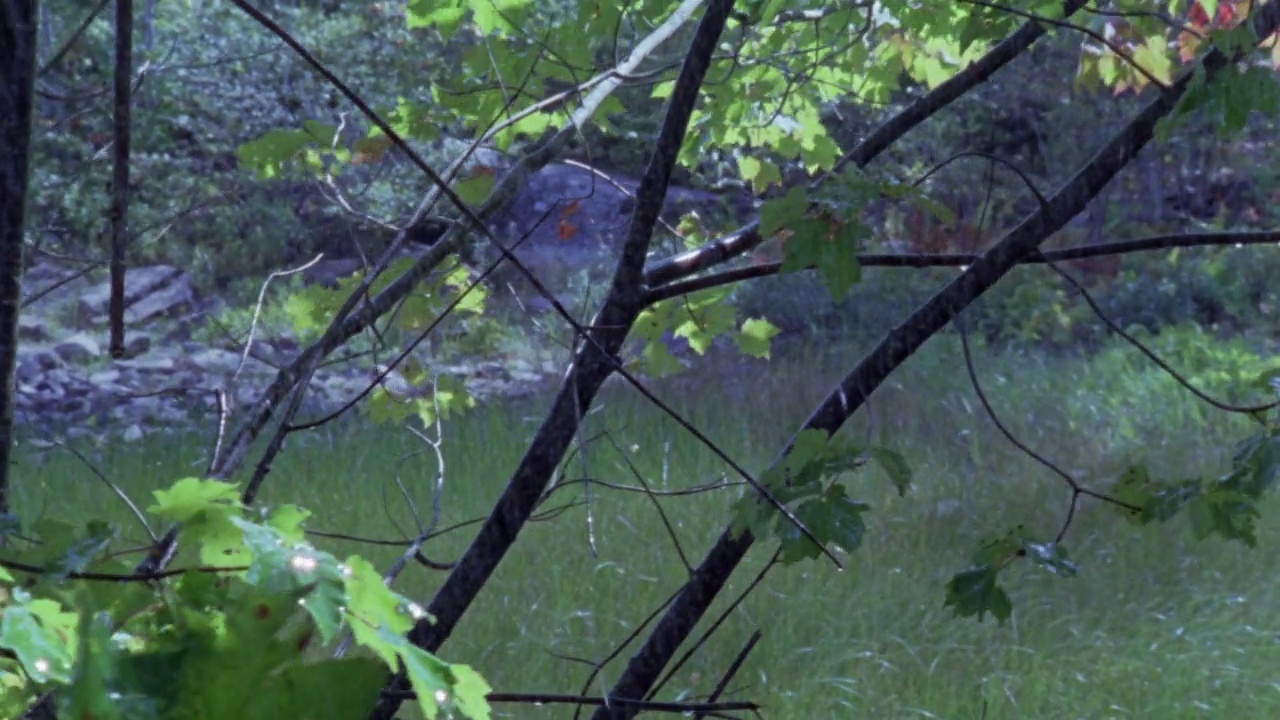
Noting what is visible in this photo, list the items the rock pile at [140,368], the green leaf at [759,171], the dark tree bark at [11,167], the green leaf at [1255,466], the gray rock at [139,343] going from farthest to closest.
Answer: the gray rock at [139,343] → the rock pile at [140,368] → the green leaf at [759,171] → the green leaf at [1255,466] → the dark tree bark at [11,167]

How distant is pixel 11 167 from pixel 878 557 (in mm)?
2573

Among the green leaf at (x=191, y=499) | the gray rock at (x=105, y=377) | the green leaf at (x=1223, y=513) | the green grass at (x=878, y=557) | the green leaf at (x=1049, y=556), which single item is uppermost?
the green leaf at (x=191, y=499)

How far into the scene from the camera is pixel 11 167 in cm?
102

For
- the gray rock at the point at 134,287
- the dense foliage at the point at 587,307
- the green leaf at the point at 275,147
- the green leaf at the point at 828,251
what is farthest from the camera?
the gray rock at the point at 134,287

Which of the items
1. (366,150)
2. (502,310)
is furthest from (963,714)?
(502,310)

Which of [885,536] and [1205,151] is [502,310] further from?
[1205,151]

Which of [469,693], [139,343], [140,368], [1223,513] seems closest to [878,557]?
[1223,513]

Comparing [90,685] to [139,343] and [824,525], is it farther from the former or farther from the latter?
[139,343]

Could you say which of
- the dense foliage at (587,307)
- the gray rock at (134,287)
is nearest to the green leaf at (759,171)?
the dense foliage at (587,307)

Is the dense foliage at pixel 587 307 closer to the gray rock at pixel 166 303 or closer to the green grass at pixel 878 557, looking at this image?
the green grass at pixel 878 557

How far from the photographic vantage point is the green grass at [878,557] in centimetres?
270

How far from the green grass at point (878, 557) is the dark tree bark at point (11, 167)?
0.98m

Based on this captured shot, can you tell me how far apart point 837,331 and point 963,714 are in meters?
3.42

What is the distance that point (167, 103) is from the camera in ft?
25.4
